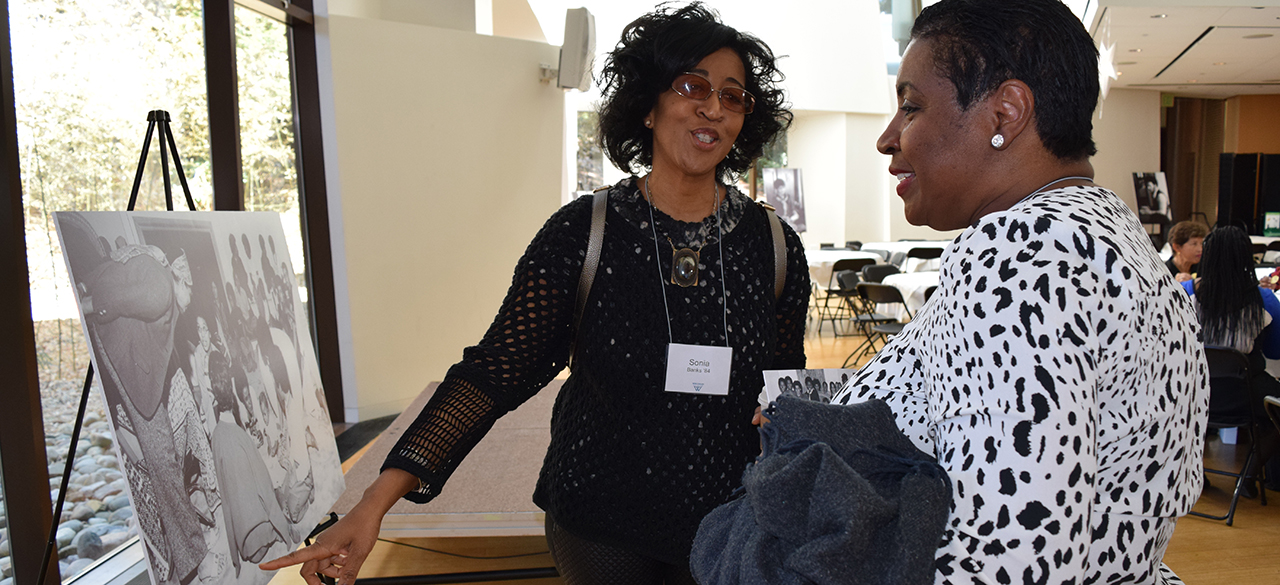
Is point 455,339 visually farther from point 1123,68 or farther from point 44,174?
point 1123,68

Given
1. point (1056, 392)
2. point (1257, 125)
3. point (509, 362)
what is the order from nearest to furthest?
point (1056, 392)
point (509, 362)
point (1257, 125)

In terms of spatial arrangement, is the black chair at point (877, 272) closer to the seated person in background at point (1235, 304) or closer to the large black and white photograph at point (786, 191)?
the seated person in background at point (1235, 304)

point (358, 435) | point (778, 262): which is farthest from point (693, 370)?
point (358, 435)

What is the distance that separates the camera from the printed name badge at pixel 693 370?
1.37 metres

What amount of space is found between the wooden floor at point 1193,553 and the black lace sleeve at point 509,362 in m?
1.96

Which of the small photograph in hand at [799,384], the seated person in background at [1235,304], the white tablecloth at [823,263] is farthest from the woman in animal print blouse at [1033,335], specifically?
the white tablecloth at [823,263]

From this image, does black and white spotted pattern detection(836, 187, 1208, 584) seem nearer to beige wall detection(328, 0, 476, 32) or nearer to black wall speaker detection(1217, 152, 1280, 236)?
beige wall detection(328, 0, 476, 32)

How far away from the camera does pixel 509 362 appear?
1.31m

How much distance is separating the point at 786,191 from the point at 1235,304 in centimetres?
1028

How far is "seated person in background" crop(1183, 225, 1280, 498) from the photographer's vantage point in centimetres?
394

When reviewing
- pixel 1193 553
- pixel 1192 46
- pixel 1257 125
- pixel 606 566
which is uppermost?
pixel 1192 46

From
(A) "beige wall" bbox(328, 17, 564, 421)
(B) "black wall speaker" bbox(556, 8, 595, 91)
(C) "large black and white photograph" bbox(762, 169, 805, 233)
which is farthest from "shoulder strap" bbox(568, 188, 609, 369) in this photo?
(C) "large black and white photograph" bbox(762, 169, 805, 233)

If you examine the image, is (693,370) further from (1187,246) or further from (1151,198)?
(1151,198)

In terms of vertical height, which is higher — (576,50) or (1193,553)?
(576,50)
